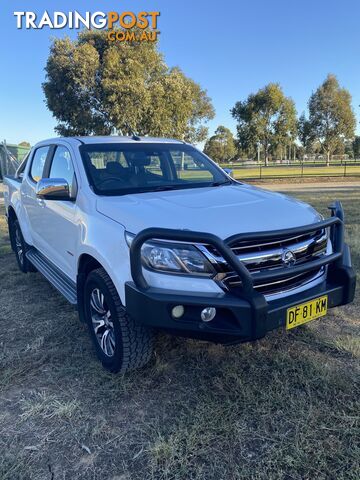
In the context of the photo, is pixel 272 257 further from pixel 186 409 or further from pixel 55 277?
pixel 55 277

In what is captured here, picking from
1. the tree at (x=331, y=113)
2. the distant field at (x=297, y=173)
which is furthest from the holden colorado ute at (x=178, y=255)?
the tree at (x=331, y=113)

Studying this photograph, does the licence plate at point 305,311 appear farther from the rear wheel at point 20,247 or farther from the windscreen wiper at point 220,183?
the rear wheel at point 20,247

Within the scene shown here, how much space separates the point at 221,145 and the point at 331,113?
127ft

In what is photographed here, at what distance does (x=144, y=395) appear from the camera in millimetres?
2742

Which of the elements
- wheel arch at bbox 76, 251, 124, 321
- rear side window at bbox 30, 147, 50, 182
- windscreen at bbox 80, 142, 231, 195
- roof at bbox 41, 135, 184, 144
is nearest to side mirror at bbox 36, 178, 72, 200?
windscreen at bbox 80, 142, 231, 195

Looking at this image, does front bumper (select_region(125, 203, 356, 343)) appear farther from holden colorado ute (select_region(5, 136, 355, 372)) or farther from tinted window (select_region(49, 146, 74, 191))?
tinted window (select_region(49, 146, 74, 191))

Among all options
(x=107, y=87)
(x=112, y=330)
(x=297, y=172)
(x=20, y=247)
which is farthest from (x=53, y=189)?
(x=297, y=172)

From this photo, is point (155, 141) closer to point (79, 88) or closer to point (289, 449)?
point (289, 449)

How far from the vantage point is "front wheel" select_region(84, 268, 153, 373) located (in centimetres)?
267

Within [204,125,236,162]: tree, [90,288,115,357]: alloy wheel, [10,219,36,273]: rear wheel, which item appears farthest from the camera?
[204,125,236,162]: tree

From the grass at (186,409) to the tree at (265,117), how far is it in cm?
3299

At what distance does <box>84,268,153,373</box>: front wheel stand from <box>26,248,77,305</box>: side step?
13.8 inches

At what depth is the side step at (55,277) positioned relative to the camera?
136 inches

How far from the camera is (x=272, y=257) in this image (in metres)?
2.51
